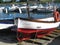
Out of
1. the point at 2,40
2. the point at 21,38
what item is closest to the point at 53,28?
the point at 21,38

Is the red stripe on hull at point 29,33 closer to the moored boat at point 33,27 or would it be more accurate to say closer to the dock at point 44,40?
the moored boat at point 33,27

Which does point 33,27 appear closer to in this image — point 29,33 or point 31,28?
point 31,28

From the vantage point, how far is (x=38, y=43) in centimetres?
1422

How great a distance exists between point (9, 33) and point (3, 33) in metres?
0.49

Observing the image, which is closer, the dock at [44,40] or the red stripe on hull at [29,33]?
the dock at [44,40]

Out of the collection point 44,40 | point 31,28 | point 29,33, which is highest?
point 31,28

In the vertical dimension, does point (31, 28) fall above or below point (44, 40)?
above

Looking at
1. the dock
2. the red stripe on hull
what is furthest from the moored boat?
the dock

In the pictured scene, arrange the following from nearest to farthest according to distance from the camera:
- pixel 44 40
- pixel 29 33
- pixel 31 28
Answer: pixel 44 40, pixel 31 28, pixel 29 33

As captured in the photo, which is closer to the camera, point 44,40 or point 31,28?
point 44,40

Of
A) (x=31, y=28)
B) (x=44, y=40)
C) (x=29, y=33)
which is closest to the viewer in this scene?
(x=44, y=40)

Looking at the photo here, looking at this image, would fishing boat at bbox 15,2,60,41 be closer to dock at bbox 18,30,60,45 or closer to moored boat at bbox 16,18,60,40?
moored boat at bbox 16,18,60,40

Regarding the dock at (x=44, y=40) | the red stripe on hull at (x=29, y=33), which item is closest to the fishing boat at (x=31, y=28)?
the red stripe on hull at (x=29, y=33)

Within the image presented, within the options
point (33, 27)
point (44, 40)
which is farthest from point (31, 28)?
point (44, 40)
